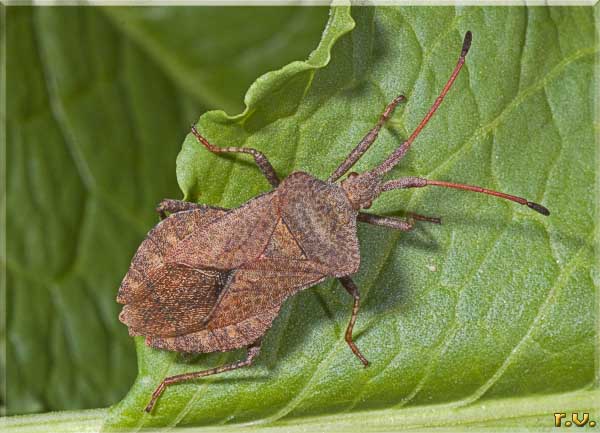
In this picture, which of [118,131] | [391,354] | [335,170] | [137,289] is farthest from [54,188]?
[391,354]

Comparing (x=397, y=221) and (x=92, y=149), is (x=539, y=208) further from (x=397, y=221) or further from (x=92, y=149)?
(x=92, y=149)

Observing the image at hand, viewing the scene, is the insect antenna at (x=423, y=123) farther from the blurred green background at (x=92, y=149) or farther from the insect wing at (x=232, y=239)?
the blurred green background at (x=92, y=149)

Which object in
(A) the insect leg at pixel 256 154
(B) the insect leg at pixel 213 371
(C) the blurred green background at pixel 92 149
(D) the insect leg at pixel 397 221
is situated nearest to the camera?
(A) the insect leg at pixel 256 154

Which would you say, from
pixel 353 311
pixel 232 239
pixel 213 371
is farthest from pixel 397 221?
pixel 213 371

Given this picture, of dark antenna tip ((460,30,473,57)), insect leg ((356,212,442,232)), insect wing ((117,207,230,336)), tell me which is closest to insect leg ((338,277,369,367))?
insect leg ((356,212,442,232))

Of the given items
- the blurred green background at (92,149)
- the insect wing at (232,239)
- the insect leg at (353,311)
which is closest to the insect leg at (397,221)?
the insect leg at (353,311)

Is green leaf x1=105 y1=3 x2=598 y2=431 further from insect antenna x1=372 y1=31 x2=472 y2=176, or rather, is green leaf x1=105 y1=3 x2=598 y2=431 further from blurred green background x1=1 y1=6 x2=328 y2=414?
blurred green background x1=1 y1=6 x2=328 y2=414

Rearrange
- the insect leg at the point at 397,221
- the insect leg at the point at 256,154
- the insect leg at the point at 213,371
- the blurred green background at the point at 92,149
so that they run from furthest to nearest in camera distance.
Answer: the blurred green background at the point at 92,149 → the insect leg at the point at 397,221 → the insect leg at the point at 213,371 → the insect leg at the point at 256,154
